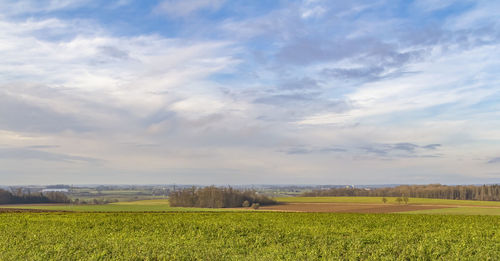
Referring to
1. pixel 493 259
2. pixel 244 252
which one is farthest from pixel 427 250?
pixel 244 252

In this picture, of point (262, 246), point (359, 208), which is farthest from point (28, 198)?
point (262, 246)

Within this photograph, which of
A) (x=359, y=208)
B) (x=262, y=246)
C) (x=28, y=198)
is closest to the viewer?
(x=262, y=246)

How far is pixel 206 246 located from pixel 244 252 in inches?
124

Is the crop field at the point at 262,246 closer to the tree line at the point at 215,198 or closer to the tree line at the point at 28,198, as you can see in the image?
the tree line at the point at 215,198

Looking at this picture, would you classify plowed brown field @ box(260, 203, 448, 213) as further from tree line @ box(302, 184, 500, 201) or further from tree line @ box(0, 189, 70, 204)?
tree line @ box(0, 189, 70, 204)

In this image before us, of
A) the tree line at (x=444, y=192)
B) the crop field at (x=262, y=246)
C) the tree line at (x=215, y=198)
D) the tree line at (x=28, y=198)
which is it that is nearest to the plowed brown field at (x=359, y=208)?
the tree line at (x=215, y=198)

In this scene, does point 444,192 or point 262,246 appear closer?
point 262,246

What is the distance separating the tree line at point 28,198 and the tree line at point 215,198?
53016mm

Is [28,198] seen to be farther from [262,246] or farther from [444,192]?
[444,192]

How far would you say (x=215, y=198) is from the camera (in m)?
135

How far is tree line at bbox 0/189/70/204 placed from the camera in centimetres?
15838

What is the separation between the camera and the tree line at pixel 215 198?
Result: 134000 millimetres

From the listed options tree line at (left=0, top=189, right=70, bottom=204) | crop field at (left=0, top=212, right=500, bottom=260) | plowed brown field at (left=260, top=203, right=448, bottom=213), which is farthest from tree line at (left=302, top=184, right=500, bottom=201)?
crop field at (left=0, top=212, right=500, bottom=260)

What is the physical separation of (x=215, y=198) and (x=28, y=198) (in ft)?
266
